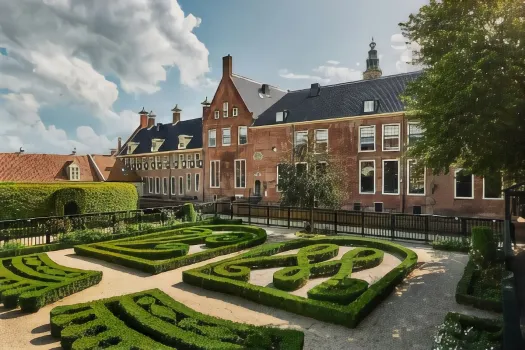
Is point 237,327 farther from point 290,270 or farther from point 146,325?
point 290,270

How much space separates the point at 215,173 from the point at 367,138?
1845cm

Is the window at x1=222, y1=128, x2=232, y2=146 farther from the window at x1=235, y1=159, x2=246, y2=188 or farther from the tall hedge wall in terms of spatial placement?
the tall hedge wall

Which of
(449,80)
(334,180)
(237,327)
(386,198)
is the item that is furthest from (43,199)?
(386,198)

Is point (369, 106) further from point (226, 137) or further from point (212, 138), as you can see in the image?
point (212, 138)

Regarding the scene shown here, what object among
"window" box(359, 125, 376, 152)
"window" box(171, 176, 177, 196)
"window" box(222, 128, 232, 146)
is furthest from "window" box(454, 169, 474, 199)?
"window" box(171, 176, 177, 196)

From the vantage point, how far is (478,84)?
27.8 feet

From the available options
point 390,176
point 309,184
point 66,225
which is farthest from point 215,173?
point 66,225

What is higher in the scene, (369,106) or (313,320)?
(369,106)

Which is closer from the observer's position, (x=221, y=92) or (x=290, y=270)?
(x=290, y=270)

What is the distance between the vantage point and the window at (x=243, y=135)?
35844 millimetres

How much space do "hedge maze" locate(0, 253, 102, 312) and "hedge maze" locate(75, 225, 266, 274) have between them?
76.2 inches

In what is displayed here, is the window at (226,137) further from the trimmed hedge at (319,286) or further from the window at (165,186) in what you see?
the trimmed hedge at (319,286)

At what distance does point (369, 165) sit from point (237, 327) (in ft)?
79.0

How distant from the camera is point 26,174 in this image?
38.4 metres
